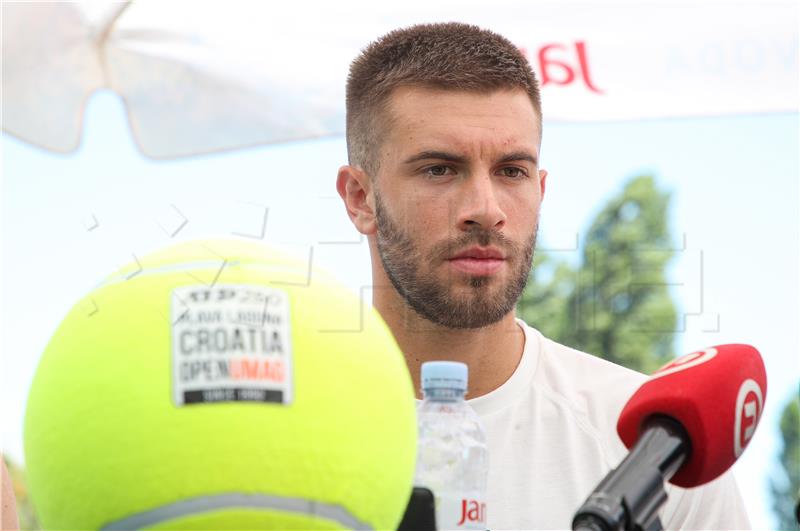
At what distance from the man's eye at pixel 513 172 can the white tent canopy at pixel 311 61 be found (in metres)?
1.17

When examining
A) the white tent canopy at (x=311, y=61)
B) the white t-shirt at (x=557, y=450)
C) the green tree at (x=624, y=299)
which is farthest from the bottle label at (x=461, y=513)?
the green tree at (x=624, y=299)

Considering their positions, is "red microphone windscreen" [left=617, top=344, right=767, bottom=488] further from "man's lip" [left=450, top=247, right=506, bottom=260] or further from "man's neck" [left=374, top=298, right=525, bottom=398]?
"man's neck" [left=374, top=298, right=525, bottom=398]

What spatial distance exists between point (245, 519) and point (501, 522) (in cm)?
168

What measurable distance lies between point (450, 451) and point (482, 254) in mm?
728

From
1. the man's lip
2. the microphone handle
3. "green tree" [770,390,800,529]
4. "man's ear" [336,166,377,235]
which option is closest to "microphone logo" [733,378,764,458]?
the microphone handle

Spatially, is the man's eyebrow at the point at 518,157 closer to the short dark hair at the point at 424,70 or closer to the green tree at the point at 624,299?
the short dark hair at the point at 424,70

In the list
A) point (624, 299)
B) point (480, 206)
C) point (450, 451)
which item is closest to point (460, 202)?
point (480, 206)

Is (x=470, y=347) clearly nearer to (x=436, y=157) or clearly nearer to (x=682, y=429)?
(x=436, y=157)

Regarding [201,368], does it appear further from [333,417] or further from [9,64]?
[9,64]

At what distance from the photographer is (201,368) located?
1.03 meters

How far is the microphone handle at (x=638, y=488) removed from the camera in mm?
1186

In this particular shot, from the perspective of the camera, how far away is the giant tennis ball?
102 cm

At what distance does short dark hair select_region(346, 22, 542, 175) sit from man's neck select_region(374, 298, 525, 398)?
49 centimetres

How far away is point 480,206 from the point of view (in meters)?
2.66
